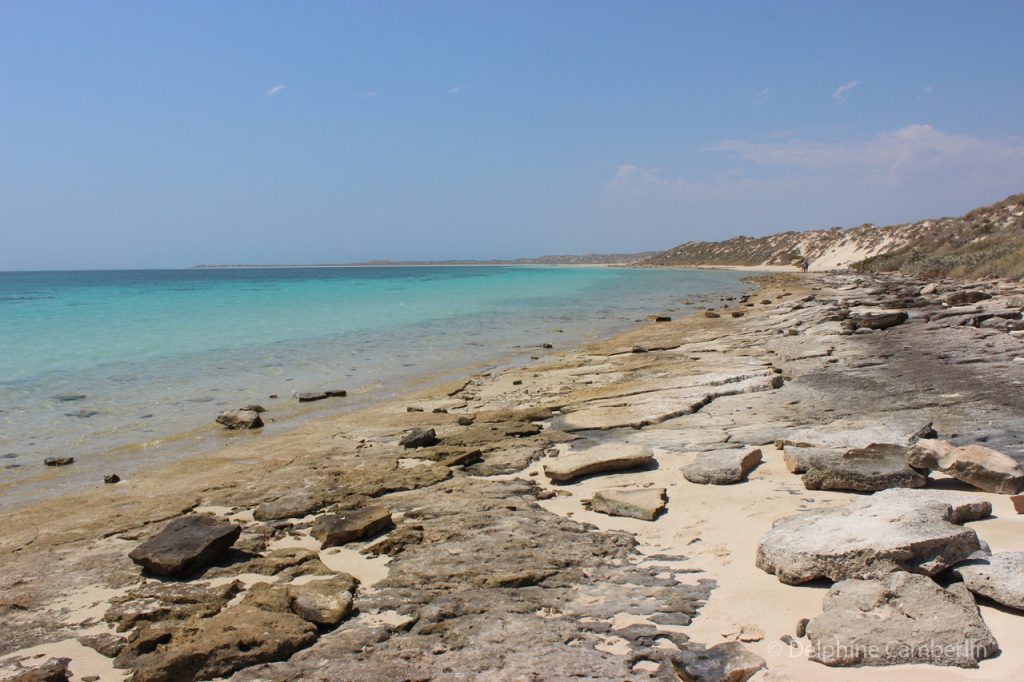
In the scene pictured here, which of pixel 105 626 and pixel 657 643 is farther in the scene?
pixel 105 626

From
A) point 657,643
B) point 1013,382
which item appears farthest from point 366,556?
point 1013,382

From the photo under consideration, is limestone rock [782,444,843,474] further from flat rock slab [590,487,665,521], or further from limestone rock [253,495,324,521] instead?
limestone rock [253,495,324,521]

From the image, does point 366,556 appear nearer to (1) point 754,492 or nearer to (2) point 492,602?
(2) point 492,602

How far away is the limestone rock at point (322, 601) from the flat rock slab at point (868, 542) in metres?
2.17

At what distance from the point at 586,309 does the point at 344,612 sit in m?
26.2

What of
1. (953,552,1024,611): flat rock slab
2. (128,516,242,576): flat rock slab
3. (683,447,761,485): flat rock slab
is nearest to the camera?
(953,552,1024,611): flat rock slab

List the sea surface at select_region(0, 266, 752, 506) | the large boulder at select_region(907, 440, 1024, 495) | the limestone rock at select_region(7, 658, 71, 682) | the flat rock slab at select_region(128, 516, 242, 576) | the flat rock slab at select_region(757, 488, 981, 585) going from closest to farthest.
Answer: the limestone rock at select_region(7, 658, 71, 682) < the flat rock slab at select_region(757, 488, 981, 585) < the flat rock slab at select_region(128, 516, 242, 576) < the large boulder at select_region(907, 440, 1024, 495) < the sea surface at select_region(0, 266, 752, 506)

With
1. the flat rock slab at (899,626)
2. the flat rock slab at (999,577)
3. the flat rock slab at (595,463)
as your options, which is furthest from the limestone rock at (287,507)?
the flat rock slab at (999,577)

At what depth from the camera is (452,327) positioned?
2222 cm

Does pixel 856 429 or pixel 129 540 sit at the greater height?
pixel 856 429

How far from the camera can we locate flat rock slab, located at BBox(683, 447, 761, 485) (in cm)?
511

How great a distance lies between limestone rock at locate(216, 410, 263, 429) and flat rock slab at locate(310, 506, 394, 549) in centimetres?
476

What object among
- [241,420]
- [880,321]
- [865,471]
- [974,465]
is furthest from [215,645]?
[880,321]

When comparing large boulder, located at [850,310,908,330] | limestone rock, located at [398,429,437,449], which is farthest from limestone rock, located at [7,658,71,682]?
large boulder, located at [850,310,908,330]
